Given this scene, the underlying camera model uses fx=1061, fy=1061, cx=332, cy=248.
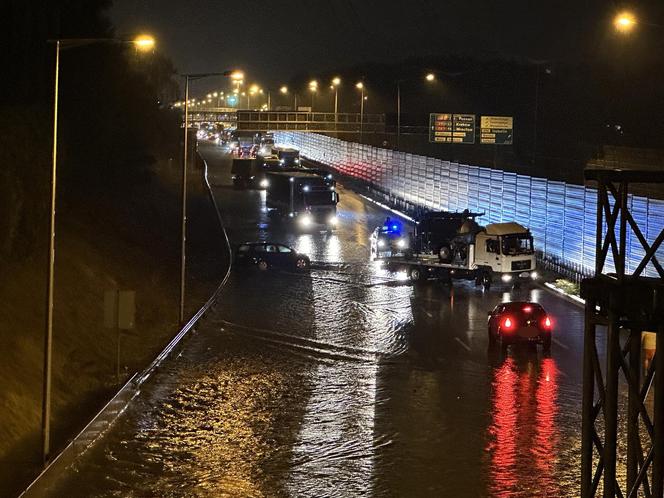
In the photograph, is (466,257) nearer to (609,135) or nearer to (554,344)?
(554,344)

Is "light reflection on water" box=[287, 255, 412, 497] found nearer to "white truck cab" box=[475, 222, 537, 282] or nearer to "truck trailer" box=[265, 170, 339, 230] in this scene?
"white truck cab" box=[475, 222, 537, 282]

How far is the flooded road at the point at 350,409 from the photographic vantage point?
16.9 m

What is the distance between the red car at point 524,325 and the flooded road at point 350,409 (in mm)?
475

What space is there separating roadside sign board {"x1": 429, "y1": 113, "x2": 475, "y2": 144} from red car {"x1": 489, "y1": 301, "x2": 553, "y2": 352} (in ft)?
134

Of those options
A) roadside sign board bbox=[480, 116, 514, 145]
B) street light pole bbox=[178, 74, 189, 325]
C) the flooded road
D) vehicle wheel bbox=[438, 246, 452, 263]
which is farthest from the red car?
roadside sign board bbox=[480, 116, 514, 145]

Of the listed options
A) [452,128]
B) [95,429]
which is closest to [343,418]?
[95,429]

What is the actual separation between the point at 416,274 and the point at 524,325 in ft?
49.1

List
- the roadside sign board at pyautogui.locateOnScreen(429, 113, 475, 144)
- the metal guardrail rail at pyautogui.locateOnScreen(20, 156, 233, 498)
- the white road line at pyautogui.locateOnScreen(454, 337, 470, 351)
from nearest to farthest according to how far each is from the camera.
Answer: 1. the metal guardrail rail at pyautogui.locateOnScreen(20, 156, 233, 498)
2. the white road line at pyautogui.locateOnScreen(454, 337, 470, 351)
3. the roadside sign board at pyautogui.locateOnScreen(429, 113, 475, 144)

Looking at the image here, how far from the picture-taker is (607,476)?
11.1 m

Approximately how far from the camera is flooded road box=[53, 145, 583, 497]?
1688 cm

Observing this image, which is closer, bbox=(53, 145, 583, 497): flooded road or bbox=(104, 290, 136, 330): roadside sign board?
bbox=(53, 145, 583, 497): flooded road

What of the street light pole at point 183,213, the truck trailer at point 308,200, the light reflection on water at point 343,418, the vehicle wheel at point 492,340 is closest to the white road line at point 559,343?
the vehicle wheel at point 492,340

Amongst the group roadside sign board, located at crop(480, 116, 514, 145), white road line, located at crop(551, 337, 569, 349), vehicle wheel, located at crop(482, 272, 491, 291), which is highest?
roadside sign board, located at crop(480, 116, 514, 145)

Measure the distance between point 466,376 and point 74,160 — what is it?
1038 inches
